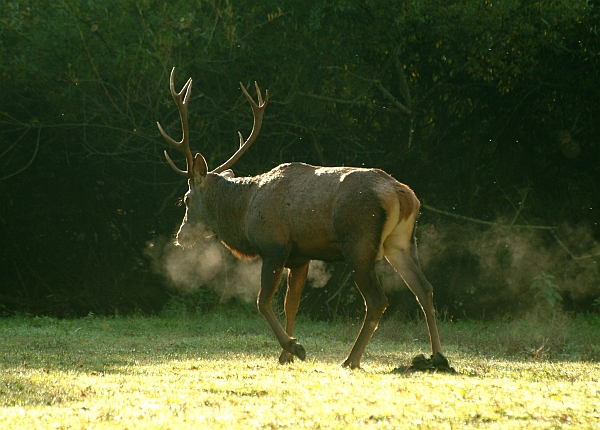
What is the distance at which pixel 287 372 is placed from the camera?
303 inches

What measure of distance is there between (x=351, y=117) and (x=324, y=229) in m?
5.56

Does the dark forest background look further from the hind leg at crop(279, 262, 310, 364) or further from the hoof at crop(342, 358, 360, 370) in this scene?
the hoof at crop(342, 358, 360, 370)

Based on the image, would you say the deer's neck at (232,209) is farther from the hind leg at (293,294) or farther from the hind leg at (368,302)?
the hind leg at (368,302)

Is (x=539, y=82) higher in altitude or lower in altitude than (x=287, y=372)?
higher

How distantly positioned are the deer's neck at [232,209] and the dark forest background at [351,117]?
3.40 metres

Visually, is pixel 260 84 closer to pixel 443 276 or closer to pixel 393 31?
pixel 393 31

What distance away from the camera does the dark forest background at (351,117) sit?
41.8 feet

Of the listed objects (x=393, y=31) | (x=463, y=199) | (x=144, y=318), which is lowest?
(x=144, y=318)

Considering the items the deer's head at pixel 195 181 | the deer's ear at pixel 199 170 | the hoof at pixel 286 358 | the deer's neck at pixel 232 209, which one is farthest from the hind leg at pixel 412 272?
the deer's ear at pixel 199 170

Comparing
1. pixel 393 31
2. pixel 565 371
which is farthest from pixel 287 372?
pixel 393 31

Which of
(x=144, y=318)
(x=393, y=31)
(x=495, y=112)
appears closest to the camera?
(x=393, y=31)

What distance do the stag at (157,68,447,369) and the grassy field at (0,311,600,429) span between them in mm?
551

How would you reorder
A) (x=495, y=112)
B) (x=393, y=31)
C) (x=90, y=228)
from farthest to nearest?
(x=90, y=228)
(x=495, y=112)
(x=393, y=31)

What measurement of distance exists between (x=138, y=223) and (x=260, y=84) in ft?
11.1
